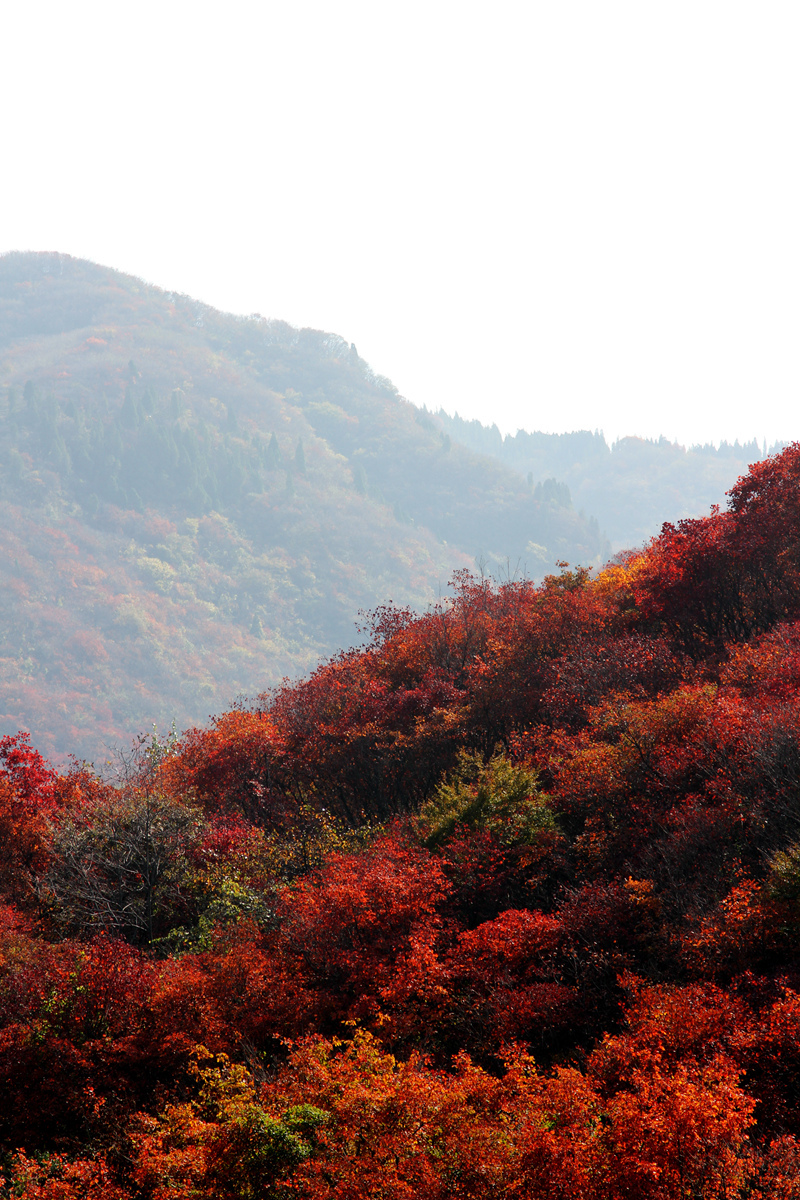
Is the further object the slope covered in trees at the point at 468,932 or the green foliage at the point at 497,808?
the green foliage at the point at 497,808

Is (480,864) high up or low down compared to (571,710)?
down

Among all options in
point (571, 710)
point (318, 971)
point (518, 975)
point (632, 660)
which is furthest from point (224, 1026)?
point (632, 660)

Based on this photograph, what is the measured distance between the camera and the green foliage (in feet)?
59.7

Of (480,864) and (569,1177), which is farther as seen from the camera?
(480,864)

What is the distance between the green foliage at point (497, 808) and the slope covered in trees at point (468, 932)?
0.36 feet

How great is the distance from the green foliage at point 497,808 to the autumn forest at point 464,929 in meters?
0.08

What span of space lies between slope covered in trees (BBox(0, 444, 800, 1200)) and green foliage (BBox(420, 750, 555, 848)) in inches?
4.3

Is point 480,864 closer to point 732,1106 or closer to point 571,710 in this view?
point 571,710

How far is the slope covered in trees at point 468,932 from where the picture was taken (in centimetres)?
918

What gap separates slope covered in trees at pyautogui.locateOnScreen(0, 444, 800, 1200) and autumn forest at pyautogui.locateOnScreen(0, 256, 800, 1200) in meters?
0.07

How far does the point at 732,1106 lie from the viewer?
26.5ft

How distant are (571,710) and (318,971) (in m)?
11.7

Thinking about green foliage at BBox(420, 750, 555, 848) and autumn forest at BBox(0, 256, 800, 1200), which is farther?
green foliage at BBox(420, 750, 555, 848)

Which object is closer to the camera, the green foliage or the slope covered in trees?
the slope covered in trees
